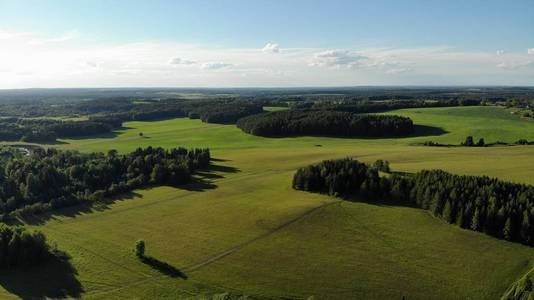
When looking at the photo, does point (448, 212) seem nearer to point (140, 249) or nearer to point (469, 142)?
point (140, 249)

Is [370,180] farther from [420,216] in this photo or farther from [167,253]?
[167,253]

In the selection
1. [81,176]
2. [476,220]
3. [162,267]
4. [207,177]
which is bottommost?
[162,267]

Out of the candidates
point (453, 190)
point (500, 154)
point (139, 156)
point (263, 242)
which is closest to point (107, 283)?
point (263, 242)

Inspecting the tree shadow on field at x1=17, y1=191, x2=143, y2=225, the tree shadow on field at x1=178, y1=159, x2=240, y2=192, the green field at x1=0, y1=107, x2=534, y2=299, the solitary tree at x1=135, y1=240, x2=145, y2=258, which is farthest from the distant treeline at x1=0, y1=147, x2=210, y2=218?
the solitary tree at x1=135, y1=240, x2=145, y2=258

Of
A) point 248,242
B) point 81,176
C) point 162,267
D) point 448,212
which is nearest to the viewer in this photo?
point 162,267

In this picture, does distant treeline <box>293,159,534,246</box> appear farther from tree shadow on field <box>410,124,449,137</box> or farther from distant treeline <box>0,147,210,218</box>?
tree shadow on field <box>410,124,449,137</box>

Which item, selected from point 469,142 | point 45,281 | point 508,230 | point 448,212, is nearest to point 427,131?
point 469,142
